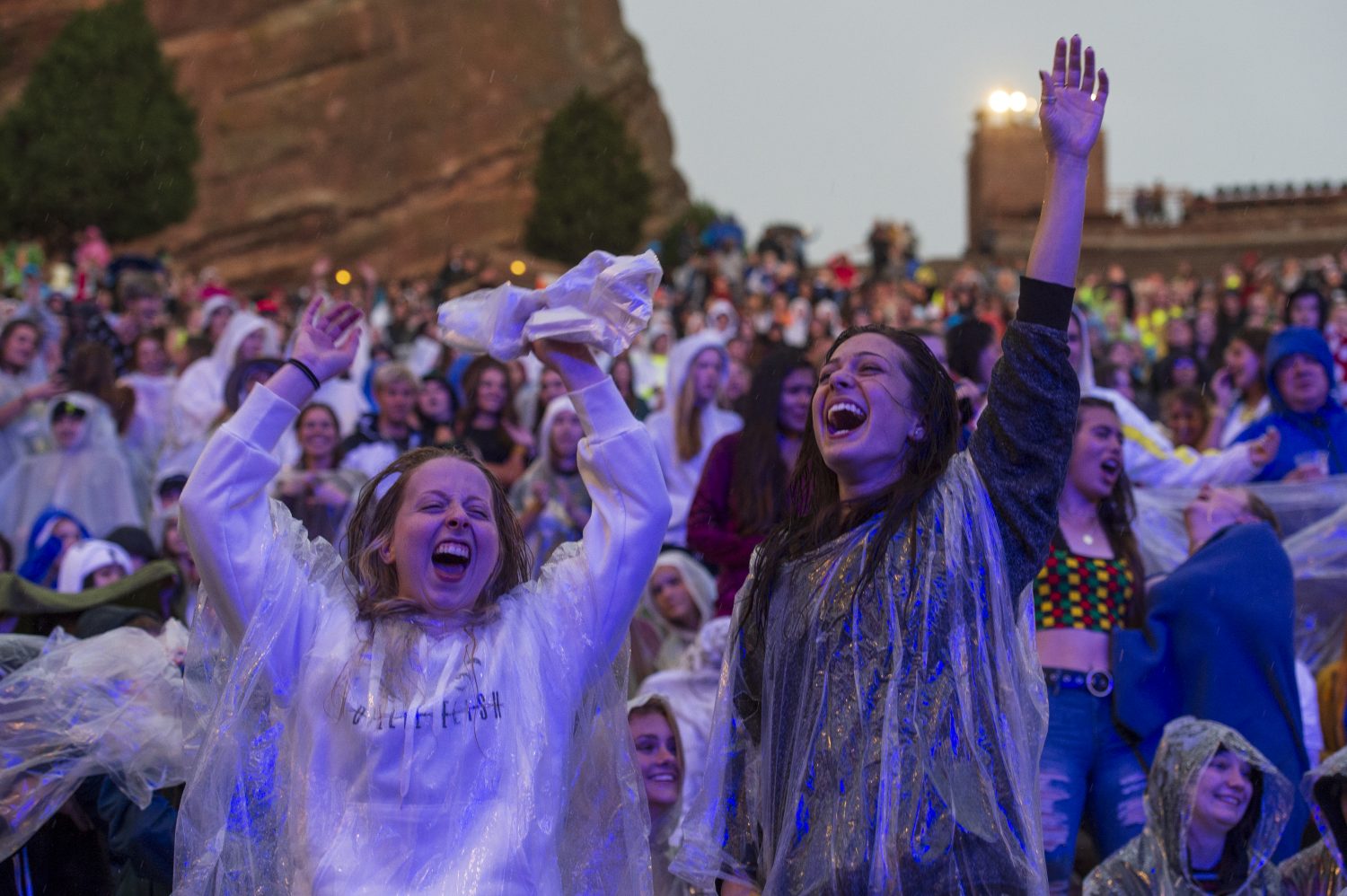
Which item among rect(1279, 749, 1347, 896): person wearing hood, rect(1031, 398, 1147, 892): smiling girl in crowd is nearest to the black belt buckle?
rect(1031, 398, 1147, 892): smiling girl in crowd

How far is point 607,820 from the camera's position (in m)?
3.47

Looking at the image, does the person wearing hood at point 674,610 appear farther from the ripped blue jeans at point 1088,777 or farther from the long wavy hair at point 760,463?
the ripped blue jeans at point 1088,777

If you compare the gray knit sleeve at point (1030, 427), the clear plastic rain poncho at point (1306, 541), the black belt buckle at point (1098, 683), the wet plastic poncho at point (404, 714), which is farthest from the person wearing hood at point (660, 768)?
the gray knit sleeve at point (1030, 427)

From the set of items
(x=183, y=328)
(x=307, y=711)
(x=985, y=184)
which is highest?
(x=985, y=184)

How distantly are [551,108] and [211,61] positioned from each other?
27.3ft

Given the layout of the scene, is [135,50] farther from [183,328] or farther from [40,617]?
[40,617]

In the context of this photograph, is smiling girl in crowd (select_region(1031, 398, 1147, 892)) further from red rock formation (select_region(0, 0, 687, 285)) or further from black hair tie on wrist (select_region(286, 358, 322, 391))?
red rock formation (select_region(0, 0, 687, 285))

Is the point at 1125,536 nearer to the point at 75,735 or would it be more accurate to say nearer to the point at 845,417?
the point at 845,417

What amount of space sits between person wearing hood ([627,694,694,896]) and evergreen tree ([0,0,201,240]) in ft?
100

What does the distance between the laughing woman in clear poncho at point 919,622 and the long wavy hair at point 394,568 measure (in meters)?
0.54

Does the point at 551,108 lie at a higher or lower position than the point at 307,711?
higher

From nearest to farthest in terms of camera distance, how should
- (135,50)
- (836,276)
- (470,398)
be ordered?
1. (470,398)
2. (836,276)
3. (135,50)

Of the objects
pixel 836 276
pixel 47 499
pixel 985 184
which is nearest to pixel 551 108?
pixel 985 184

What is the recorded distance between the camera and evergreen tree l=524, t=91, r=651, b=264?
35.9m
